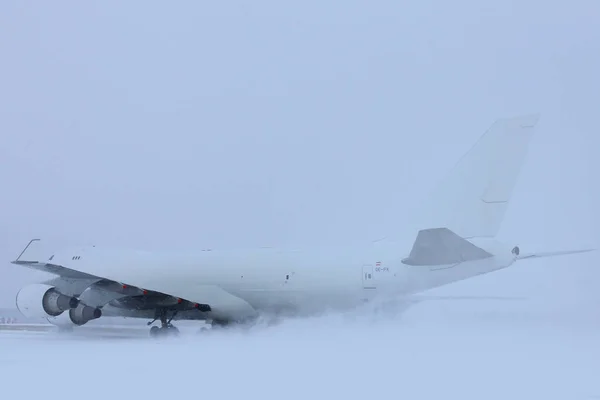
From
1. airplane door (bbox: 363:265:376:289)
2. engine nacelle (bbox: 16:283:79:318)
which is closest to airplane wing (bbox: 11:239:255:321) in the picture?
engine nacelle (bbox: 16:283:79:318)

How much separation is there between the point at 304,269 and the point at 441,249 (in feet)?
11.7

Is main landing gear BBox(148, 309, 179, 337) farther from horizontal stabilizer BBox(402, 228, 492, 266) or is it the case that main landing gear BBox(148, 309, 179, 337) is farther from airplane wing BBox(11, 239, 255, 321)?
horizontal stabilizer BBox(402, 228, 492, 266)

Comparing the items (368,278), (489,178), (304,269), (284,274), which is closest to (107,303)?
(284,274)

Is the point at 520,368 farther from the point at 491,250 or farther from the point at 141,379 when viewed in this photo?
the point at 491,250

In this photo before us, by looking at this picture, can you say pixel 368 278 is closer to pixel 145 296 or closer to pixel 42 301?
pixel 145 296

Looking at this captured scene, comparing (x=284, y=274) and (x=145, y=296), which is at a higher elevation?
(x=284, y=274)

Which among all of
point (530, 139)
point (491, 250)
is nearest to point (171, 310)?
point (491, 250)

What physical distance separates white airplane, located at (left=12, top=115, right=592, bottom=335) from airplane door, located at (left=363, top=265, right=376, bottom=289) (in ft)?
0.06

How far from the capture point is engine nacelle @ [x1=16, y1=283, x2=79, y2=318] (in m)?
14.4

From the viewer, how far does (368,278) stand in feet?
41.6

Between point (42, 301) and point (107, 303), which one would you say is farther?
point (42, 301)

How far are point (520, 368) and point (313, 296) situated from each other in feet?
23.1

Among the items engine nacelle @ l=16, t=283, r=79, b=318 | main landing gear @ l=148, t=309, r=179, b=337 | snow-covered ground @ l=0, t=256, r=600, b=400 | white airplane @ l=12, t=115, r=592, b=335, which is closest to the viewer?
snow-covered ground @ l=0, t=256, r=600, b=400

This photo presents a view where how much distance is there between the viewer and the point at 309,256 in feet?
45.4
